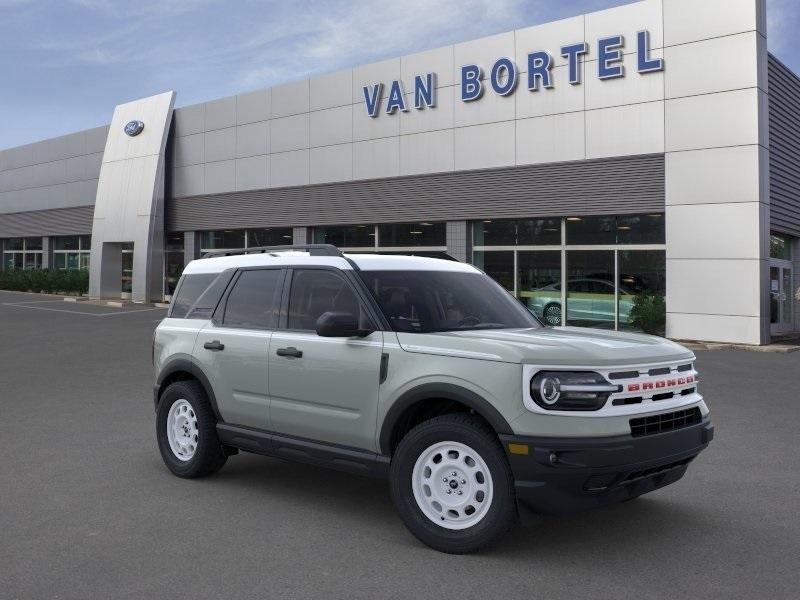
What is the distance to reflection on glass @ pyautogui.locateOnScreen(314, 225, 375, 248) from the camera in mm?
26000

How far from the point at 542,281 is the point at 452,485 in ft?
58.4

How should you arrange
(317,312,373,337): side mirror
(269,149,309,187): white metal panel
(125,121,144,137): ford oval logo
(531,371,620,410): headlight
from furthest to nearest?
(125,121,144,137): ford oval logo → (269,149,309,187): white metal panel → (317,312,373,337): side mirror → (531,371,620,410): headlight

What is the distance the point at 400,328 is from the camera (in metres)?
5.22

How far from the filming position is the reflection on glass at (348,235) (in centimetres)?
2600

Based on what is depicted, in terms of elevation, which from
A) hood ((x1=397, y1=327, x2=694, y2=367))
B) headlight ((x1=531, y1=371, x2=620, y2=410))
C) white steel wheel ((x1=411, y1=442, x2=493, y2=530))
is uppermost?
hood ((x1=397, y1=327, x2=694, y2=367))

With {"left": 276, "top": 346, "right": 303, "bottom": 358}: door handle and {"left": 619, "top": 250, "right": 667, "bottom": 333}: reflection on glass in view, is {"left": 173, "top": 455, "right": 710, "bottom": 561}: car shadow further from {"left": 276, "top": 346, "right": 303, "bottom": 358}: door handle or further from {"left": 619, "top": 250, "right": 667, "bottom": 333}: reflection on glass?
→ {"left": 619, "top": 250, "right": 667, "bottom": 333}: reflection on glass

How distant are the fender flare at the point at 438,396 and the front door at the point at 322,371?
0.12 m

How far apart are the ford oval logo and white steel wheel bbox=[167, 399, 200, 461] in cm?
2886

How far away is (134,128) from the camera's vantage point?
3297 cm

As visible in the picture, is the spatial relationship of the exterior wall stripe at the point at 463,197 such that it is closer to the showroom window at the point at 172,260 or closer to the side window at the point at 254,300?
the showroom window at the point at 172,260

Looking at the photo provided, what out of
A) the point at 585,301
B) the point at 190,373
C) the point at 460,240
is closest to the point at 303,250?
the point at 190,373

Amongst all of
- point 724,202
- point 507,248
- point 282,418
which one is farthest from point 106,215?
Result: point 282,418

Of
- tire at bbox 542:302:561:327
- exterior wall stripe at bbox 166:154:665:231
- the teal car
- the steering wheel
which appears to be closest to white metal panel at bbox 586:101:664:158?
exterior wall stripe at bbox 166:154:665:231

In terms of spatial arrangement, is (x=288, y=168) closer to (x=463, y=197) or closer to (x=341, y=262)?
(x=463, y=197)
